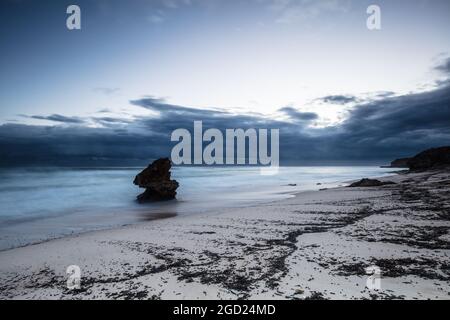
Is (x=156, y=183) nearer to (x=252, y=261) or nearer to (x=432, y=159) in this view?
(x=252, y=261)

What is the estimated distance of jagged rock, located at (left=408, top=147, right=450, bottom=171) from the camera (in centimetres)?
4444

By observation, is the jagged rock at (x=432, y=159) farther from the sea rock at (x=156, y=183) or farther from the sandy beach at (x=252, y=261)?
the sandy beach at (x=252, y=261)

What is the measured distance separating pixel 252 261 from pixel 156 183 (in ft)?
54.3

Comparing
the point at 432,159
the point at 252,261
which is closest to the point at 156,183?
the point at 252,261

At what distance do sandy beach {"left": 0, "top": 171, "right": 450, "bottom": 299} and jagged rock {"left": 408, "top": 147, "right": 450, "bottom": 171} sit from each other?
45.6 metres

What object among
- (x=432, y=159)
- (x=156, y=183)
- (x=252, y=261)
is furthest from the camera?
(x=432, y=159)

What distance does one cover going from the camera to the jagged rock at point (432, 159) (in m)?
44.4

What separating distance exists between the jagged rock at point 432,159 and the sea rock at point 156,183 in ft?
148

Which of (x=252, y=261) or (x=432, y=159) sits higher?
(x=432, y=159)

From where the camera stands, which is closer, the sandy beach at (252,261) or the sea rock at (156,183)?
the sandy beach at (252,261)

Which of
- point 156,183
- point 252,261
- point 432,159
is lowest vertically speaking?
point 252,261

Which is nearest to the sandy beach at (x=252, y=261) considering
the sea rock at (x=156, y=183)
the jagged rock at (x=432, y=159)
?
the sea rock at (x=156, y=183)

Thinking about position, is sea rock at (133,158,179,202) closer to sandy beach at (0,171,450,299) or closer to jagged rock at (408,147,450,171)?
sandy beach at (0,171,450,299)

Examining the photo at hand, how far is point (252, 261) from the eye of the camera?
18.3 feet
